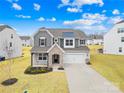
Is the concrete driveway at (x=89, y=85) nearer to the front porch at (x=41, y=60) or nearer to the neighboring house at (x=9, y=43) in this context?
the front porch at (x=41, y=60)

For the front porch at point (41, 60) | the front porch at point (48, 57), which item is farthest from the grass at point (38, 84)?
the front porch at point (41, 60)

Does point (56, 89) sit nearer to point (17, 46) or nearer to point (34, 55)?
point (34, 55)

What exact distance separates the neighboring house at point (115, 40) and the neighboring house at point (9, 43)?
95.6 ft

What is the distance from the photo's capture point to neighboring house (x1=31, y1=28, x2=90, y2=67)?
34.9 metres

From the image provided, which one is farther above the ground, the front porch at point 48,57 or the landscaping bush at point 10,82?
the front porch at point 48,57

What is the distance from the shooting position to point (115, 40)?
2137 inches

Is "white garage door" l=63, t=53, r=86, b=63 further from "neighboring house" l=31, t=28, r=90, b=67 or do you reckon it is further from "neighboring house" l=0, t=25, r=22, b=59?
"neighboring house" l=0, t=25, r=22, b=59

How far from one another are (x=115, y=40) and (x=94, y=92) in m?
38.3

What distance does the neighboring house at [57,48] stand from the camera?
34.9m

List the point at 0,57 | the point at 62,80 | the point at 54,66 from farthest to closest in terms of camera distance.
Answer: the point at 0,57 < the point at 54,66 < the point at 62,80

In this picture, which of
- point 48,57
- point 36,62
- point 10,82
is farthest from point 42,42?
point 10,82

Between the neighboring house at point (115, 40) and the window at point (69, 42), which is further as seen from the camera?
the neighboring house at point (115, 40)

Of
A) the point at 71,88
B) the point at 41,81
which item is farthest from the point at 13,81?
the point at 71,88

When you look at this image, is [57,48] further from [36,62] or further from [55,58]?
[36,62]
